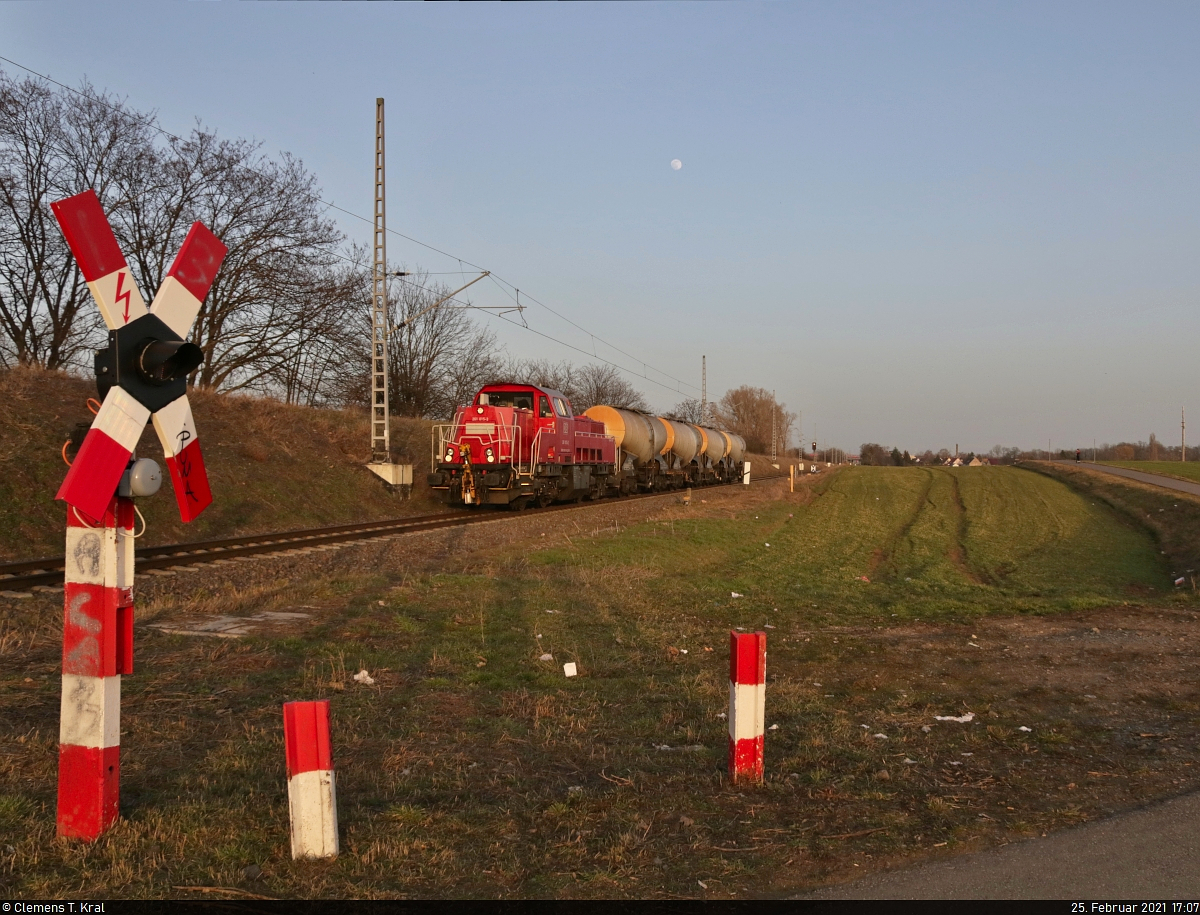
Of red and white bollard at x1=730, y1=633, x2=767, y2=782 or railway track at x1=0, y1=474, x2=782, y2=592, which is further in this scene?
railway track at x1=0, y1=474, x2=782, y2=592

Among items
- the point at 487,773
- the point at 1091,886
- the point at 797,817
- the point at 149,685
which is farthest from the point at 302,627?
the point at 1091,886

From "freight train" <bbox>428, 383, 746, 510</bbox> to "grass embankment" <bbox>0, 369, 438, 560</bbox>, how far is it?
2698 mm

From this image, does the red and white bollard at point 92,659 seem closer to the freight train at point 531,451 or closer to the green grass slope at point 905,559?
the green grass slope at point 905,559

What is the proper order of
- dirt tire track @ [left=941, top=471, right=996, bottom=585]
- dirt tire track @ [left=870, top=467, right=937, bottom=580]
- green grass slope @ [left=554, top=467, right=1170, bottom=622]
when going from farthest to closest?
1. dirt tire track @ [left=870, top=467, right=937, bottom=580]
2. dirt tire track @ [left=941, top=471, right=996, bottom=585]
3. green grass slope @ [left=554, top=467, right=1170, bottom=622]

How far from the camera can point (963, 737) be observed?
19.2 ft

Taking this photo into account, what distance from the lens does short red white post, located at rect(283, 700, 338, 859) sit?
3721 millimetres

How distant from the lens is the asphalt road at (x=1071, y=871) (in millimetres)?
3541

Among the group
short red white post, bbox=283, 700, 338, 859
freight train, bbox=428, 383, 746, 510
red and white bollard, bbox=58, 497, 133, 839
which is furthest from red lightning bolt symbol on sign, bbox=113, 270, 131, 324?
freight train, bbox=428, 383, 746, 510

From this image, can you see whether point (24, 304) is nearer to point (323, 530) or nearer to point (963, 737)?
point (323, 530)

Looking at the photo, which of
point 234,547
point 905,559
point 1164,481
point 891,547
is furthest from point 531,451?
point 1164,481

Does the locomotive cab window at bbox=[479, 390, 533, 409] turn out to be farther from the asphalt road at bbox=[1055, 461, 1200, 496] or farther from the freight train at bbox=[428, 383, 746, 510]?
the asphalt road at bbox=[1055, 461, 1200, 496]

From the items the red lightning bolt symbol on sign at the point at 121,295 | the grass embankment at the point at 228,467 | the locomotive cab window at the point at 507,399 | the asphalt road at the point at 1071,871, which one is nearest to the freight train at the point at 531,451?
the locomotive cab window at the point at 507,399

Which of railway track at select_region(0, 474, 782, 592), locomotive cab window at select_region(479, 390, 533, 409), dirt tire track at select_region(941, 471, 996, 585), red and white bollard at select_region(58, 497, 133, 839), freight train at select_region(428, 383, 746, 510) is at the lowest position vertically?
dirt tire track at select_region(941, 471, 996, 585)

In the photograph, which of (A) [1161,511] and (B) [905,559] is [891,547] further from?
(A) [1161,511]
